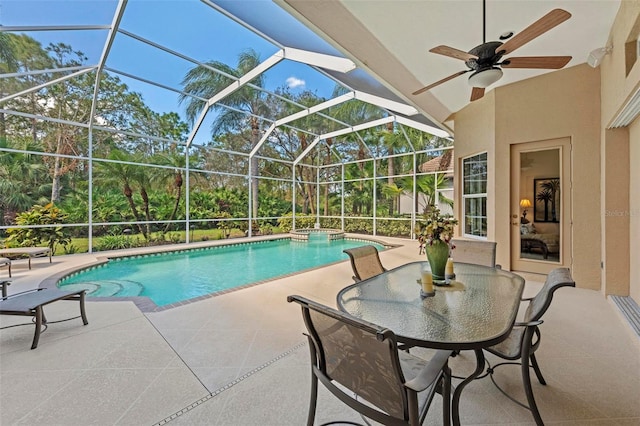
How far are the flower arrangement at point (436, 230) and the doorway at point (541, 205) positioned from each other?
347 centimetres

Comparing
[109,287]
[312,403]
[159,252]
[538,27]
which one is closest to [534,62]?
[538,27]

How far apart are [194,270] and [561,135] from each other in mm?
7671

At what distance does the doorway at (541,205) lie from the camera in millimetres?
4531

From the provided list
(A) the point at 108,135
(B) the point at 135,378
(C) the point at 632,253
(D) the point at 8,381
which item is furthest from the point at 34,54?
(C) the point at 632,253

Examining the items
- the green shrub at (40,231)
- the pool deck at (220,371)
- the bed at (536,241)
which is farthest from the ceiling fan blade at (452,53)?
the green shrub at (40,231)

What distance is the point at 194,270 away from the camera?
21.5ft

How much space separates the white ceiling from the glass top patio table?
293 centimetres

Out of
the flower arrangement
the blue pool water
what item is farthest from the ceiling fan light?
the blue pool water

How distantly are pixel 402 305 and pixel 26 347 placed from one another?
3420 millimetres

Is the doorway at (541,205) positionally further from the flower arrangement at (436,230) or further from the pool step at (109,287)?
the pool step at (109,287)

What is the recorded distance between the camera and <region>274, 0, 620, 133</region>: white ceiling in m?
3.04

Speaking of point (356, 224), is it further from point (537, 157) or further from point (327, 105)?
point (537, 157)

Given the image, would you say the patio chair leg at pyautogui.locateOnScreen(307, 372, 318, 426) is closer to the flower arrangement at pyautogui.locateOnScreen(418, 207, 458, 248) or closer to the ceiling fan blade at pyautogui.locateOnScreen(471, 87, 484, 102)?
the flower arrangement at pyautogui.locateOnScreen(418, 207, 458, 248)

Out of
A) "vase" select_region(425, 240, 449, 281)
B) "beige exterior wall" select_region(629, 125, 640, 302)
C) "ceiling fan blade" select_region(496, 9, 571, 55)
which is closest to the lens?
"ceiling fan blade" select_region(496, 9, 571, 55)
